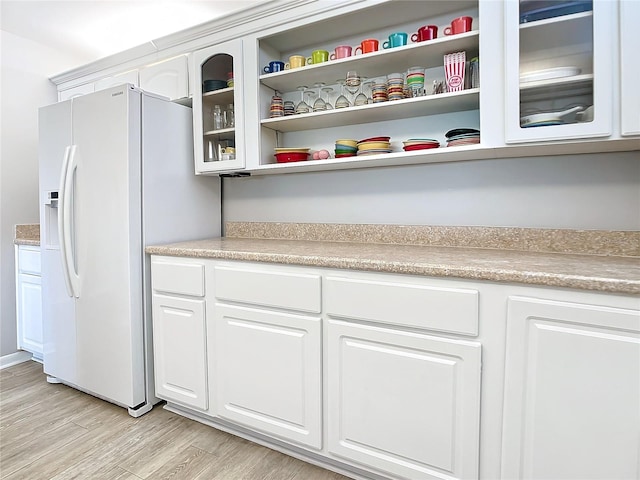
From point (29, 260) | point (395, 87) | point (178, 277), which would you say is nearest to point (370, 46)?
point (395, 87)

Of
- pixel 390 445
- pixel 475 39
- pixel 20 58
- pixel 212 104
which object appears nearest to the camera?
pixel 390 445

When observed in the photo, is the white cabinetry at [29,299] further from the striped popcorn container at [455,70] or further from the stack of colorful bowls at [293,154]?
the striped popcorn container at [455,70]

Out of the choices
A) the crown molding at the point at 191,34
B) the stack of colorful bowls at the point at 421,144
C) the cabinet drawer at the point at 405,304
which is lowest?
the cabinet drawer at the point at 405,304

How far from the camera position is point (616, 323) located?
1.00 metres

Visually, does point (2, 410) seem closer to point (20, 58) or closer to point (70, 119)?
point (70, 119)

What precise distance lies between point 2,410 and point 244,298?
1.59 meters

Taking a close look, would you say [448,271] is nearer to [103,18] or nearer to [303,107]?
[303,107]

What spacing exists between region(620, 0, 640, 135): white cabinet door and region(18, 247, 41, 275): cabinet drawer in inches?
125

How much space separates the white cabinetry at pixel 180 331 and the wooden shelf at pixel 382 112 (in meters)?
0.91

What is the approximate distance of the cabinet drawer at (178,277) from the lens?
1.74 m

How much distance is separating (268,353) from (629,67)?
166cm

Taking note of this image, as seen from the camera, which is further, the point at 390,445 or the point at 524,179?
the point at 524,179

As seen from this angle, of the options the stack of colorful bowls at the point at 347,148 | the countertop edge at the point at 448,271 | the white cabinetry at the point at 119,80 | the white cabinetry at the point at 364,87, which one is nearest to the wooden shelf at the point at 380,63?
the white cabinetry at the point at 364,87

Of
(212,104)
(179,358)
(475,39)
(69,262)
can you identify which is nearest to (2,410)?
(69,262)
